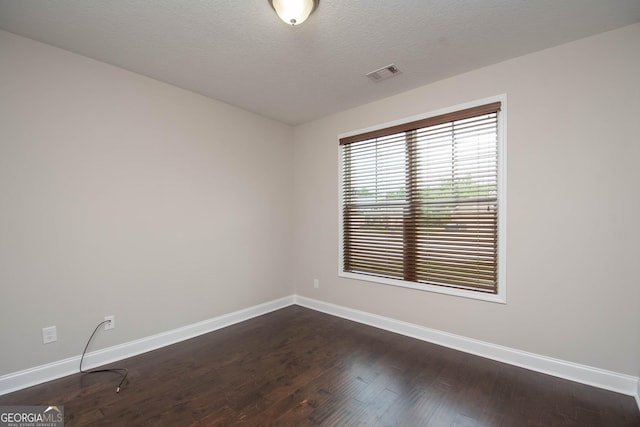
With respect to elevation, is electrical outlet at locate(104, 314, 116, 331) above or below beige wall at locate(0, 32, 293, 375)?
below

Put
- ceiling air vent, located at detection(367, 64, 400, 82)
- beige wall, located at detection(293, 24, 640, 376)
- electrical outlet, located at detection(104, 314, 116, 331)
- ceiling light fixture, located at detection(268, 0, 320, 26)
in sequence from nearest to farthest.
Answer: ceiling light fixture, located at detection(268, 0, 320, 26) → beige wall, located at detection(293, 24, 640, 376) → electrical outlet, located at detection(104, 314, 116, 331) → ceiling air vent, located at detection(367, 64, 400, 82)

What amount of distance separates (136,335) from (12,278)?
42.2 inches

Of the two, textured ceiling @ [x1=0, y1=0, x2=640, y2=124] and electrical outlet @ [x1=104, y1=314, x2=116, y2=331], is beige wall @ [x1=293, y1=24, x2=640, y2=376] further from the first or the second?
electrical outlet @ [x1=104, y1=314, x2=116, y2=331]

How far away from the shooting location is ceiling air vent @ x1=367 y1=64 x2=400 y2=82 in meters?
2.63

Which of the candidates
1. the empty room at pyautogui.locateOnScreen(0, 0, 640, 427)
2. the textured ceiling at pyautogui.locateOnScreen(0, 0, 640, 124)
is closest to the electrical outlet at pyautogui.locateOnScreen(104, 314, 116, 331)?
the empty room at pyautogui.locateOnScreen(0, 0, 640, 427)

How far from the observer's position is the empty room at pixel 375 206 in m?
1.95

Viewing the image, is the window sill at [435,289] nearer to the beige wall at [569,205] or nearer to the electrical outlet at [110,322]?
the beige wall at [569,205]

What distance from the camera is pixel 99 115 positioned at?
2.51 metres

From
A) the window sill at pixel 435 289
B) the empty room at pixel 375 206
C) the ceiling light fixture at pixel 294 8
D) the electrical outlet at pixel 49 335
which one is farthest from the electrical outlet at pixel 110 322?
the ceiling light fixture at pixel 294 8

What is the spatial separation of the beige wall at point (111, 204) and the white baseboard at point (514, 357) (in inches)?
69.8

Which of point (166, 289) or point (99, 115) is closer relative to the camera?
point (99, 115)

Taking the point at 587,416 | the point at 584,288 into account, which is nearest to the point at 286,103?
→ the point at 584,288

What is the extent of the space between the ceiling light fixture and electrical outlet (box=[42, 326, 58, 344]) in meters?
3.00

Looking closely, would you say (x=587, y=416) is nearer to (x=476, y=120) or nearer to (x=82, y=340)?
(x=476, y=120)
